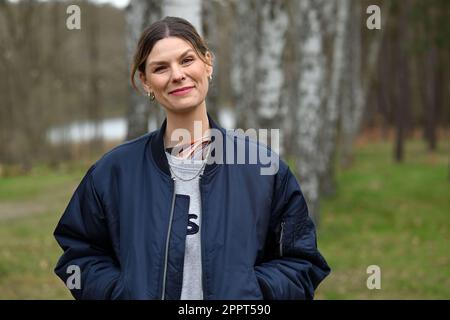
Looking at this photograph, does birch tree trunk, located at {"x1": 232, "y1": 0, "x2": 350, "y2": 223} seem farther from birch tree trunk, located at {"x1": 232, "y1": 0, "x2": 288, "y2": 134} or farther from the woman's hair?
the woman's hair

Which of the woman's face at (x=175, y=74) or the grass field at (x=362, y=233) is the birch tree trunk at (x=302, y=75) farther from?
the woman's face at (x=175, y=74)

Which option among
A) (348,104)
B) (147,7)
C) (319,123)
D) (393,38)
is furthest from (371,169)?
(393,38)

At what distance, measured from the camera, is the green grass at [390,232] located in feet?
29.2

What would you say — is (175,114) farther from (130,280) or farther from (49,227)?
(49,227)

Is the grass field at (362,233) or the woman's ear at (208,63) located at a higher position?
the woman's ear at (208,63)

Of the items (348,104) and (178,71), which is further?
(348,104)

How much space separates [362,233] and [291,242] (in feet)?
31.7

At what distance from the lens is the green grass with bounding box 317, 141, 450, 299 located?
8.91 m

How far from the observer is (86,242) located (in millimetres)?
2707

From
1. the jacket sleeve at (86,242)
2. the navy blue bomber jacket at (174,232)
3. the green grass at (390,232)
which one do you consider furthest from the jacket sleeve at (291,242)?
the green grass at (390,232)

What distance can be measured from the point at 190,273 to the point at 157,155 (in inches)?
Result: 17.8

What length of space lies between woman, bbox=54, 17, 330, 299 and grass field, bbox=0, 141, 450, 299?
595 cm

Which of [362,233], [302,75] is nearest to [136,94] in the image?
[302,75]

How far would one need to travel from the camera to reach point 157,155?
2656 millimetres
